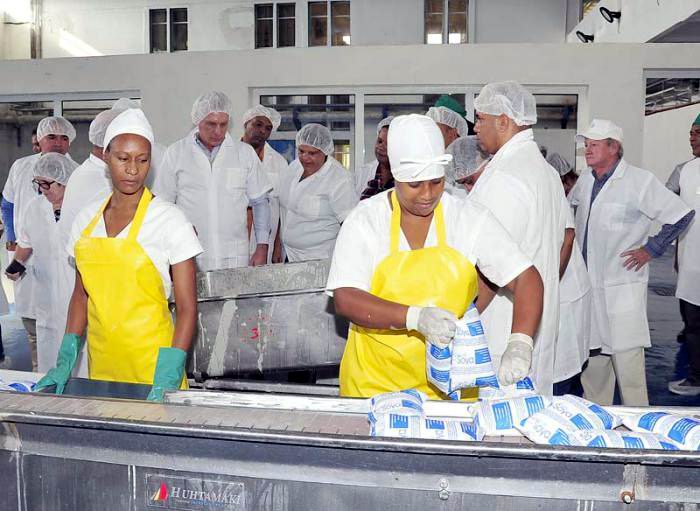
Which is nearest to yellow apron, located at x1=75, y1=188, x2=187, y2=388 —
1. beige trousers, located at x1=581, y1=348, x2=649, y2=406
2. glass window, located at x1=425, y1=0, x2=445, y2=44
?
beige trousers, located at x1=581, y1=348, x2=649, y2=406

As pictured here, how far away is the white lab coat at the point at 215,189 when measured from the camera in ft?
13.3

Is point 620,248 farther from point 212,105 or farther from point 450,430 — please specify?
point 450,430

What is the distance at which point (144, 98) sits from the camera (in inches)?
255

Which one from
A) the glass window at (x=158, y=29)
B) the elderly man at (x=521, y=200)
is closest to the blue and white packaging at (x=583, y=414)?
the elderly man at (x=521, y=200)

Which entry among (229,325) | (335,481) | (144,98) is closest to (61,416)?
(335,481)

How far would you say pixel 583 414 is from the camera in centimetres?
135

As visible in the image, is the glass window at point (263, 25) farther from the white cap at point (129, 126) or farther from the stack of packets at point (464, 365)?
the stack of packets at point (464, 365)

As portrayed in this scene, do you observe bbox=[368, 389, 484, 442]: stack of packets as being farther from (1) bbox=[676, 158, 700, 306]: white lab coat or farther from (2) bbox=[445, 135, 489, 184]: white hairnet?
(1) bbox=[676, 158, 700, 306]: white lab coat

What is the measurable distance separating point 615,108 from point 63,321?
4.67 m

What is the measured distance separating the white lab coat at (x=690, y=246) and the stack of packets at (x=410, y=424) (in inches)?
144

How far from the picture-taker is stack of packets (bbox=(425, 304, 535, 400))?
172 cm

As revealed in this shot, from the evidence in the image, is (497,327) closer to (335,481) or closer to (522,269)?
(522,269)

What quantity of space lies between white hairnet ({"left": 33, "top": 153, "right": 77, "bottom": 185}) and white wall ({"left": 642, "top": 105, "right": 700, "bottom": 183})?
34.6ft

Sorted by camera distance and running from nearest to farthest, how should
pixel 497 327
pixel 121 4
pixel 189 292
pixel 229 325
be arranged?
pixel 189 292 < pixel 497 327 < pixel 229 325 < pixel 121 4
